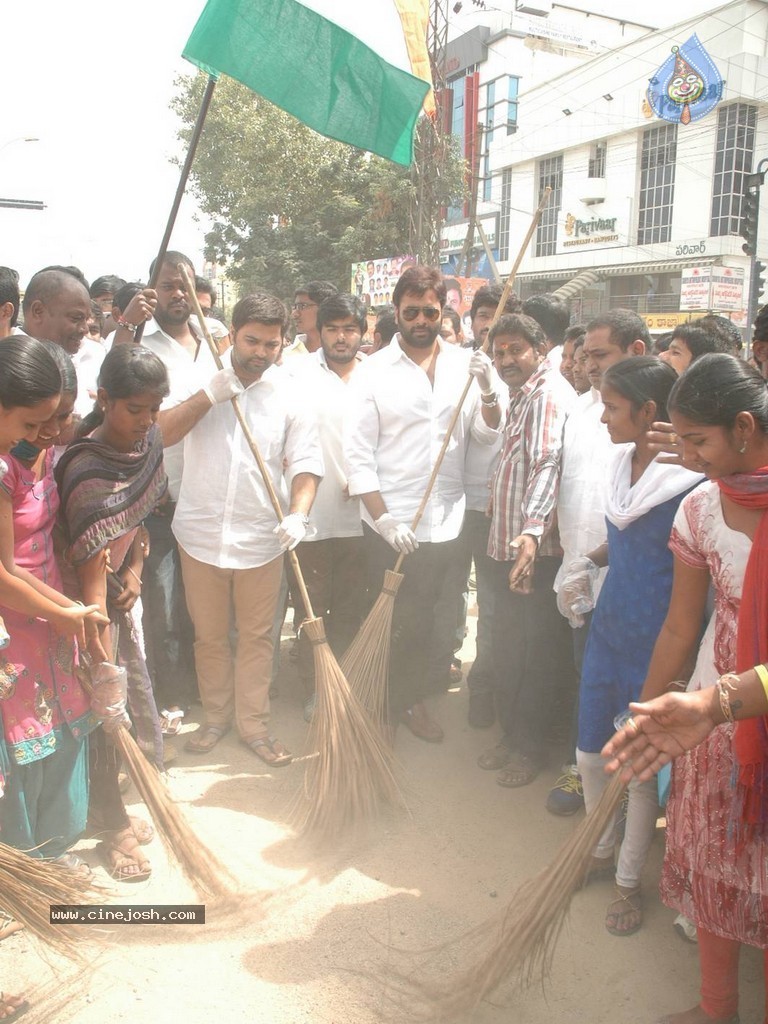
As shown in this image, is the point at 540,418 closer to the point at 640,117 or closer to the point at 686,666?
the point at 686,666

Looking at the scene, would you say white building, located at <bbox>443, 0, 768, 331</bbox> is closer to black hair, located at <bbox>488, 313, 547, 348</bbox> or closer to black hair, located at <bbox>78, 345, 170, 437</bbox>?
black hair, located at <bbox>488, 313, 547, 348</bbox>

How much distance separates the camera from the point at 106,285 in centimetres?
690

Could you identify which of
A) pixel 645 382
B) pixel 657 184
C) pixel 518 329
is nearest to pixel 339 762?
pixel 645 382

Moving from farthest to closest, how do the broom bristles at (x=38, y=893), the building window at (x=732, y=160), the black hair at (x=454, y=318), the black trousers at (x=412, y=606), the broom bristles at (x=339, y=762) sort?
the building window at (x=732, y=160), the black hair at (x=454, y=318), the black trousers at (x=412, y=606), the broom bristles at (x=339, y=762), the broom bristles at (x=38, y=893)

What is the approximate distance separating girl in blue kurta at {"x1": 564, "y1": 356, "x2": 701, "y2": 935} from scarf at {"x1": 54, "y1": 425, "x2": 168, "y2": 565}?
59.0 inches

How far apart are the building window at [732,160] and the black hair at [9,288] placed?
23.3 m

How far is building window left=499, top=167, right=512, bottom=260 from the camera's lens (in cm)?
3123

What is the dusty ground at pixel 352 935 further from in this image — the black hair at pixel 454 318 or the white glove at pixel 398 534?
the black hair at pixel 454 318

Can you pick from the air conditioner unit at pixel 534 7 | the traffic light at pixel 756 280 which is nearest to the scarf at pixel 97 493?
the traffic light at pixel 756 280

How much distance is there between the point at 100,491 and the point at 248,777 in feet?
5.05

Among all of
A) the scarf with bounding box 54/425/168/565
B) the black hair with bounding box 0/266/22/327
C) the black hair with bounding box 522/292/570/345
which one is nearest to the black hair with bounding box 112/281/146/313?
the black hair with bounding box 0/266/22/327

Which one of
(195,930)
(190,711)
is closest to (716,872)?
(195,930)

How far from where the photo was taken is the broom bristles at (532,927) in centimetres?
204

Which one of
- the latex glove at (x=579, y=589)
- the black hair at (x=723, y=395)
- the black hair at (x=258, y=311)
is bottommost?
the latex glove at (x=579, y=589)
